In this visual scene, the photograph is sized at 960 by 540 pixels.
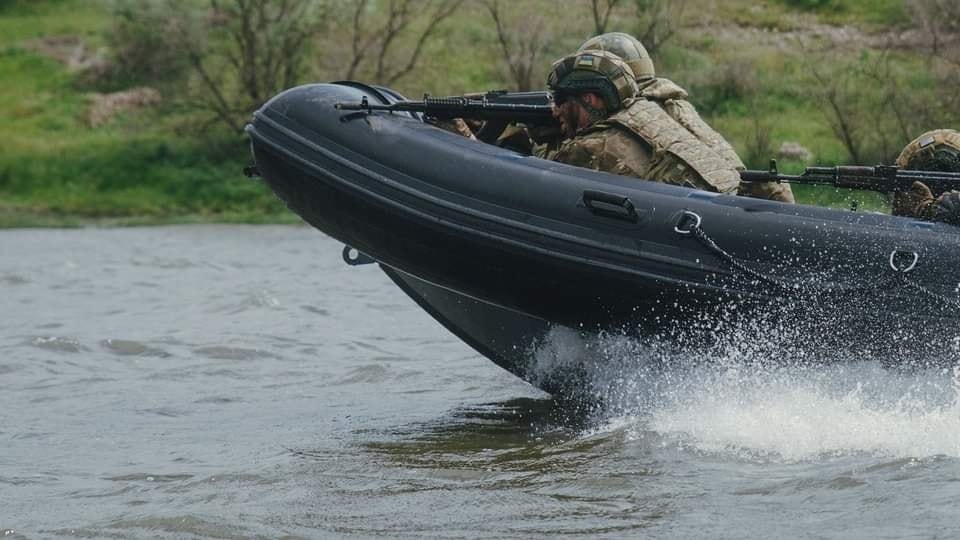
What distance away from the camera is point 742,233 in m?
6.04

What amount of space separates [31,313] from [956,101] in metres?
12.6

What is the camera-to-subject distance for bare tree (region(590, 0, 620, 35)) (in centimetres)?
2436

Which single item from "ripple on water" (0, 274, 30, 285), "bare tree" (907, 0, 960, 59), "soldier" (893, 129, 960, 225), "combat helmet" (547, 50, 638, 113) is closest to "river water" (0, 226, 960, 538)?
"soldier" (893, 129, 960, 225)

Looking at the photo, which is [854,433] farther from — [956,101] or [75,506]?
[956,101]

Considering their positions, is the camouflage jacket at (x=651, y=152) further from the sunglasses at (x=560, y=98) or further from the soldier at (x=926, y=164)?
the soldier at (x=926, y=164)

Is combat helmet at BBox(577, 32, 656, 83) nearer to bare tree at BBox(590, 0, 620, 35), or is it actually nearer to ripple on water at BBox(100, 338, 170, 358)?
ripple on water at BBox(100, 338, 170, 358)

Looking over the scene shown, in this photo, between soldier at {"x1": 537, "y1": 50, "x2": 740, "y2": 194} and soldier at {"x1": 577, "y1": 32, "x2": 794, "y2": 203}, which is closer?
soldier at {"x1": 537, "y1": 50, "x2": 740, "y2": 194}

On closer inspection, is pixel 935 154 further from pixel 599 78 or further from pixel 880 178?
pixel 599 78

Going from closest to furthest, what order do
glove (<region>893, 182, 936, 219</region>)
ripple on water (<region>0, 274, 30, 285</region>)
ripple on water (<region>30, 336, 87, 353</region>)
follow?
glove (<region>893, 182, 936, 219</region>) → ripple on water (<region>30, 336, 87, 353</region>) → ripple on water (<region>0, 274, 30, 285</region>)

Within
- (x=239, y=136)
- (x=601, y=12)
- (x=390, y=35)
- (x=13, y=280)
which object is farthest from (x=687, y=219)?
(x=390, y=35)

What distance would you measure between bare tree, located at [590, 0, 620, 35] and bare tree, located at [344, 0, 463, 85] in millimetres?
2532

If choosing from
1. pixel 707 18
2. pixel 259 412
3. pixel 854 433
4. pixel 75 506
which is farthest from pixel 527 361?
pixel 707 18

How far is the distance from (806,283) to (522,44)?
744 inches

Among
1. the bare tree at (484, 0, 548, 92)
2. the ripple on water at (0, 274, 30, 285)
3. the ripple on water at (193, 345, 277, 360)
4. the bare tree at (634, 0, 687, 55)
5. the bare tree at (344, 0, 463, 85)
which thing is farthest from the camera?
the bare tree at (344, 0, 463, 85)
